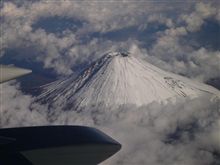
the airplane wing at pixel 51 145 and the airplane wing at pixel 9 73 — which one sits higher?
the airplane wing at pixel 9 73

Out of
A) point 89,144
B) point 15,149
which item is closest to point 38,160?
point 15,149

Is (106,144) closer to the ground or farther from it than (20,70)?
closer to the ground

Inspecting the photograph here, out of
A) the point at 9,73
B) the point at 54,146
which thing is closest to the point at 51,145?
the point at 54,146

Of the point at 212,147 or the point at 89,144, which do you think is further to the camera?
the point at 212,147

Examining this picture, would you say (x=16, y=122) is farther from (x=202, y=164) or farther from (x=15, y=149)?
(x=15, y=149)

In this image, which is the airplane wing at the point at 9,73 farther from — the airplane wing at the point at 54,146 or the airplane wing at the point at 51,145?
the airplane wing at the point at 54,146

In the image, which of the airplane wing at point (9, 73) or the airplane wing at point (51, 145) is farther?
the airplane wing at point (9, 73)

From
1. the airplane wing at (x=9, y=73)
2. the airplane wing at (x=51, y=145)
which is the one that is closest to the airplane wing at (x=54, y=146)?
the airplane wing at (x=51, y=145)

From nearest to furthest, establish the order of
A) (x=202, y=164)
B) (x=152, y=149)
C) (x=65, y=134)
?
(x=65, y=134) → (x=202, y=164) → (x=152, y=149)
